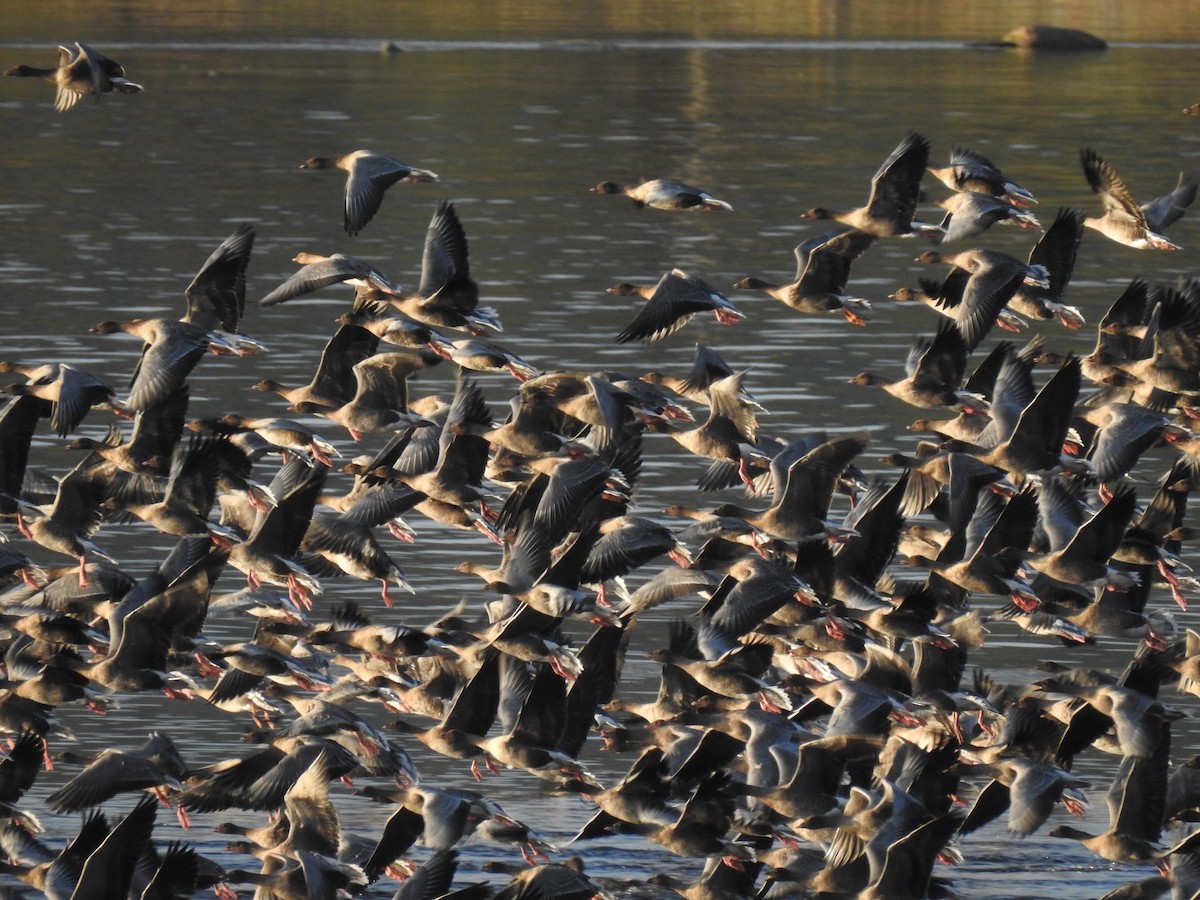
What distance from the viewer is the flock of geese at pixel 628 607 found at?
1698 cm

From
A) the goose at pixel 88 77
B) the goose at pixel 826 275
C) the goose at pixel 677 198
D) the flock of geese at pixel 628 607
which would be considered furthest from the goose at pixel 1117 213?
the goose at pixel 88 77

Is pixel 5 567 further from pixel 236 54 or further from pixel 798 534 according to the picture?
pixel 236 54

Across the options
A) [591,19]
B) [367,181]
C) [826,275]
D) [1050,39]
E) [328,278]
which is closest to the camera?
[328,278]

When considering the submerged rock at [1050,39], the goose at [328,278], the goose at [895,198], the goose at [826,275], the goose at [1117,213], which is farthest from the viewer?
the submerged rock at [1050,39]

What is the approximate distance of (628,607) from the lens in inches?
780

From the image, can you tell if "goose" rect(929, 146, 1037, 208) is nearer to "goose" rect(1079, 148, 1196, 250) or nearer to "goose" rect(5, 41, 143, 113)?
"goose" rect(1079, 148, 1196, 250)

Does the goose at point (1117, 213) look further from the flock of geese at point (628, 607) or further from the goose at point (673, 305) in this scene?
the goose at point (673, 305)

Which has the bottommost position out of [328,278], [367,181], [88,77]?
[328,278]

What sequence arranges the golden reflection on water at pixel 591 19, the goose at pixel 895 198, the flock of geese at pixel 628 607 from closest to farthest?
1. the flock of geese at pixel 628 607
2. the goose at pixel 895 198
3. the golden reflection on water at pixel 591 19

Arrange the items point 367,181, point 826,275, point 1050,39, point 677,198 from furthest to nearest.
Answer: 1. point 1050,39
2. point 826,275
3. point 367,181
4. point 677,198

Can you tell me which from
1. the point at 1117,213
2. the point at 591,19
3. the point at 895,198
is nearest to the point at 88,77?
the point at 895,198

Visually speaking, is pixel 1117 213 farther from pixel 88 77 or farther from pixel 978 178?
pixel 88 77

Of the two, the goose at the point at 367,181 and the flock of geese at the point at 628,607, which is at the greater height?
the goose at the point at 367,181

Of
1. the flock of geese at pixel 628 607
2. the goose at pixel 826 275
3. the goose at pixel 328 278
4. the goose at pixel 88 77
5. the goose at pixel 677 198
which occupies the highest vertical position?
the goose at pixel 88 77
